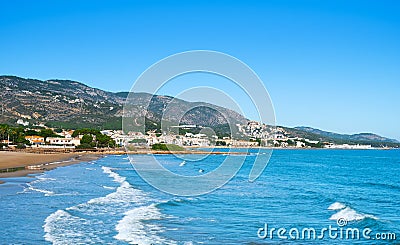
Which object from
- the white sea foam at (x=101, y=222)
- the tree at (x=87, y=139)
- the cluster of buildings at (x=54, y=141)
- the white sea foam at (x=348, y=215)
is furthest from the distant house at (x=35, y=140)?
the white sea foam at (x=348, y=215)

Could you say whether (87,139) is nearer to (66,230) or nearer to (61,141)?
(61,141)

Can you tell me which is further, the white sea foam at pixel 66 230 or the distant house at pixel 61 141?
the distant house at pixel 61 141

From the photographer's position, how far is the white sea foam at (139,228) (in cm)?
1470

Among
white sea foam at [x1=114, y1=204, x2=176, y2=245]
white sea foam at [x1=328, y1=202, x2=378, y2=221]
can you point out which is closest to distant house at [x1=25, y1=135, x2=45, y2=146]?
white sea foam at [x1=114, y1=204, x2=176, y2=245]

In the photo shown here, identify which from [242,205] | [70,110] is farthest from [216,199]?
[70,110]

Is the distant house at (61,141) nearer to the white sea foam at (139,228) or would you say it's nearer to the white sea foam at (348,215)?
the white sea foam at (139,228)

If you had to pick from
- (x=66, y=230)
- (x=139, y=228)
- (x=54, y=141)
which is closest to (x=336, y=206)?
(x=139, y=228)

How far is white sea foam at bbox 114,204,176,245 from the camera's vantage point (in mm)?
14695

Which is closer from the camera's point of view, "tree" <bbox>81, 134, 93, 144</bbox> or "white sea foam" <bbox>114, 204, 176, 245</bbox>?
"white sea foam" <bbox>114, 204, 176, 245</bbox>

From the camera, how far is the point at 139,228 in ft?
54.6

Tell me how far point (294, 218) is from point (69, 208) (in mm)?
10071

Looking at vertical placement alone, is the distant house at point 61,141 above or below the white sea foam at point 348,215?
above

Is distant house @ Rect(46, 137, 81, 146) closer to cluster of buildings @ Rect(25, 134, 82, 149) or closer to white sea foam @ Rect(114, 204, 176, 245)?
cluster of buildings @ Rect(25, 134, 82, 149)

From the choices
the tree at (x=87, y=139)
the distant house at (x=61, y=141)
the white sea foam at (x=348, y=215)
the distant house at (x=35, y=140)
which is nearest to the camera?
the white sea foam at (x=348, y=215)
